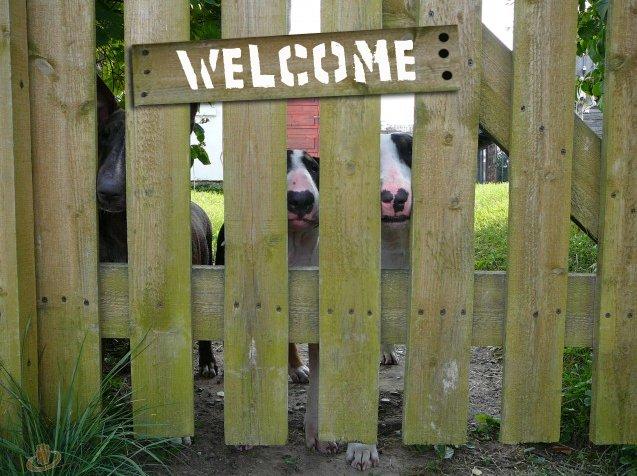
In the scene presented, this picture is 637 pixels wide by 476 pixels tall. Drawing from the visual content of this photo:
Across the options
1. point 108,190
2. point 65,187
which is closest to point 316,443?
point 108,190

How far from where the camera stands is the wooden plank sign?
247 cm

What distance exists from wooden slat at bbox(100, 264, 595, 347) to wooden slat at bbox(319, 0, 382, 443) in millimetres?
53

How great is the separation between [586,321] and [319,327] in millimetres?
1009

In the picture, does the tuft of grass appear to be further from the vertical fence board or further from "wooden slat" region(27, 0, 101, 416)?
the vertical fence board

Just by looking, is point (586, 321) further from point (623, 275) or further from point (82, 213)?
point (82, 213)

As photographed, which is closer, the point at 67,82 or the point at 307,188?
the point at 67,82

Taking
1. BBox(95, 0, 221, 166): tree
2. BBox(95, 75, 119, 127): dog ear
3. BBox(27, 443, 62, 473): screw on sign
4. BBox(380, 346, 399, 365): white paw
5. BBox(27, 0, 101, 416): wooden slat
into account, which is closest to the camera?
BBox(27, 443, 62, 473): screw on sign

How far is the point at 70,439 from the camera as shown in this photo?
250cm

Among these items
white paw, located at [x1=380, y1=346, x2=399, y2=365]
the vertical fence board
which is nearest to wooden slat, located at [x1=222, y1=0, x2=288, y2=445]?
the vertical fence board

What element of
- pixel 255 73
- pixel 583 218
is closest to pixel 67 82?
pixel 255 73

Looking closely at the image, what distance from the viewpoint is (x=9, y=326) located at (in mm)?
2559

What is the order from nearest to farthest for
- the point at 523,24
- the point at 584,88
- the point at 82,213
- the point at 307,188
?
1. the point at 523,24
2. the point at 82,213
3. the point at 307,188
4. the point at 584,88

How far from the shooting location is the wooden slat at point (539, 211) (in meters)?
2.49

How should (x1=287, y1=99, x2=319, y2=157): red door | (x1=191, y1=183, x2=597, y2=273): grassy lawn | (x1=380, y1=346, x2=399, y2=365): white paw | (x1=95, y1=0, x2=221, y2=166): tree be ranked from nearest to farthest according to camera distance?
(x1=95, y1=0, x2=221, y2=166): tree, (x1=380, y1=346, x2=399, y2=365): white paw, (x1=191, y1=183, x2=597, y2=273): grassy lawn, (x1=287, y1=99, x2=319, y2=157): red door
